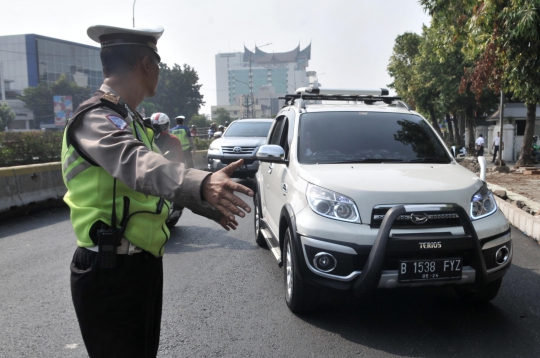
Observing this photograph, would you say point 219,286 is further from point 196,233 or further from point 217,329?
point 196,233

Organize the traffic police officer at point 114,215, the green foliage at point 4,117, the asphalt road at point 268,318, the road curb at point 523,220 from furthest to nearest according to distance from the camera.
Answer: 1. the green foliage at point 4,117
2. the road curb at point 523,220
3. the asphalt road at point 268,318
4. the traffic police officer at point 114,215

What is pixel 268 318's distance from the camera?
14.6 ft

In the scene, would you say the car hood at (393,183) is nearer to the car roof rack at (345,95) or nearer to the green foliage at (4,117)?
the car roof rack at (345,95)

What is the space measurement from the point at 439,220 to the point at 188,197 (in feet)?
9.30

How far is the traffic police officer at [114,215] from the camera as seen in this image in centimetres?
195

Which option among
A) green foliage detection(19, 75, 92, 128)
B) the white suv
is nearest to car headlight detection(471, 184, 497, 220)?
the white suv

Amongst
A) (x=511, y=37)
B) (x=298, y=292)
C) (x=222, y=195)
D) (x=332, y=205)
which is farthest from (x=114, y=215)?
(x=511, y=37)

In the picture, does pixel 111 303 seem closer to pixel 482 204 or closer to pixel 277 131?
pixel 482 204

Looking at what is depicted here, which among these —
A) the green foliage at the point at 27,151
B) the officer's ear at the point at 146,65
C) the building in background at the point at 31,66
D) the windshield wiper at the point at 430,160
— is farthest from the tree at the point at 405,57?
the building in background at the point at 31,66

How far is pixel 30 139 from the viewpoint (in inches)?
642

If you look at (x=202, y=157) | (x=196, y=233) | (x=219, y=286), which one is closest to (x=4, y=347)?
(x=219, y=286)

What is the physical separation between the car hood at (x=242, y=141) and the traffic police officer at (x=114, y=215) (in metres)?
12.0

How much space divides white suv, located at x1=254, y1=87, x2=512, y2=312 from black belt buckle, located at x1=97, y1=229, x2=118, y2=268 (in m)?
2.19

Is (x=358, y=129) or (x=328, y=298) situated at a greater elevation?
(x=358, y=129)
